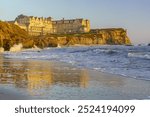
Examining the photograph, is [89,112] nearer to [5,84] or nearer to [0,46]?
[5,84]

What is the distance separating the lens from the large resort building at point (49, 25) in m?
149

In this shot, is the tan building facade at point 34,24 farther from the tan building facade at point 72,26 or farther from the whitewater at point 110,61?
the whitewater at point 110,61

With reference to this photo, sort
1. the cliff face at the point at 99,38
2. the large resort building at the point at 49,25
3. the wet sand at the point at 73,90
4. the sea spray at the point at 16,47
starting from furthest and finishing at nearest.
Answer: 1. the large resort building at the point at 49,25
2. the cliff face at the point at 99,38
3. the sea spray at the point at 16,47
4. the wet sand at the point at 73,90

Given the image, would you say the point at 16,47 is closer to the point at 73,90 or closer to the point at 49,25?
the point at 73,90

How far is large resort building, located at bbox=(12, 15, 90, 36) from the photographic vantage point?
14875 centimetres

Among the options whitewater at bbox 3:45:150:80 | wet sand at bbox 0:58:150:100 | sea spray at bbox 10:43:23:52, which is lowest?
sea spray at bbox 10:43:23:52

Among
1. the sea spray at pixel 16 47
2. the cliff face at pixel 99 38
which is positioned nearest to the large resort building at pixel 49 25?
the cliff face at pixel 99 38

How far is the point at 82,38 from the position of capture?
132625mm

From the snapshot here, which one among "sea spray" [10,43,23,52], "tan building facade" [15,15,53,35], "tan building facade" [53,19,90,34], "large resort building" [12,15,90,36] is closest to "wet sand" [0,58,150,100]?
"sea spray" [10,43,23,52]

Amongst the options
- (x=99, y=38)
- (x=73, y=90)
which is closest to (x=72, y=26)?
(x=99, y=38)

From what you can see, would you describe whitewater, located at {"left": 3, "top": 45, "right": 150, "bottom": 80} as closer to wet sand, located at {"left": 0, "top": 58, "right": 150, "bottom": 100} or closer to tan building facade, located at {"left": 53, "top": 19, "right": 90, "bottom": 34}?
wet sand, located at {"left": 0, "top": 58, "right": 150, "bottom": 100}

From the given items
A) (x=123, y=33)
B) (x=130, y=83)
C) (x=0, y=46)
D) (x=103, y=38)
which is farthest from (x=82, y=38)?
(x=130, y=83)

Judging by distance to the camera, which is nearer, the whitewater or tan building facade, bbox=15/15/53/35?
the whitewater

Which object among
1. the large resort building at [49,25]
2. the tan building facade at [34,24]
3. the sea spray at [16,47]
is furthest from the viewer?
the large resort building at [49,25]
